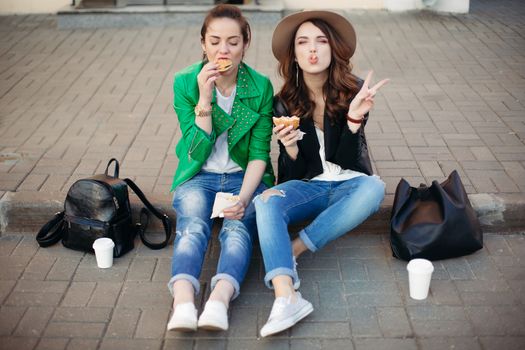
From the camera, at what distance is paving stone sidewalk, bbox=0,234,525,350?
136 inches

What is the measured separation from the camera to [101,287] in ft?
12.9

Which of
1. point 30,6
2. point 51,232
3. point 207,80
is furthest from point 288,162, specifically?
point 30,6

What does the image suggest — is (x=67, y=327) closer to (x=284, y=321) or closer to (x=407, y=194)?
(x=284, y=321)

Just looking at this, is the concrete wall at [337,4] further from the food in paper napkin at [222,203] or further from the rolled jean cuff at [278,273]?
the rolled jean cuff at [278,273]

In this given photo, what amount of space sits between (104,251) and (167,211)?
2.15 ft

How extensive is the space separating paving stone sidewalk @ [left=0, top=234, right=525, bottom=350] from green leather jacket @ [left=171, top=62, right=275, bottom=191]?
0.64 metres

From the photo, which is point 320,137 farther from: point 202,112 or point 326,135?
point 202,112

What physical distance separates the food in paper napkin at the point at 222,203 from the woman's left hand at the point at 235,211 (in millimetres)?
19

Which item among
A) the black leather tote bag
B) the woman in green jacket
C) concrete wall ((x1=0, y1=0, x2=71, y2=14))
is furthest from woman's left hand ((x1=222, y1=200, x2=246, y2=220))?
concrete wall ((x1=0, y1=0, x2=71, y2=14))

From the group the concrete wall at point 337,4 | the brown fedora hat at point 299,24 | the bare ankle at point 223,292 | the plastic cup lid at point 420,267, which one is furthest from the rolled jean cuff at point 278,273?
the concrete wall at point 337,4

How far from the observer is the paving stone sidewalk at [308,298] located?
3453 mm

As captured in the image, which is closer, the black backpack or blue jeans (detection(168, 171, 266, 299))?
blue jeans (detection(168, 171, 266, 299))

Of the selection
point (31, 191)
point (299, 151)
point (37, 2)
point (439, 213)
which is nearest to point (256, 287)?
point (299, 151)

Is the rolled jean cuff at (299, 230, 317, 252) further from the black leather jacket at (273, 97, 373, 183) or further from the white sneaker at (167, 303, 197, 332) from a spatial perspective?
the white sneaker at (167, 303, 197, 332)
